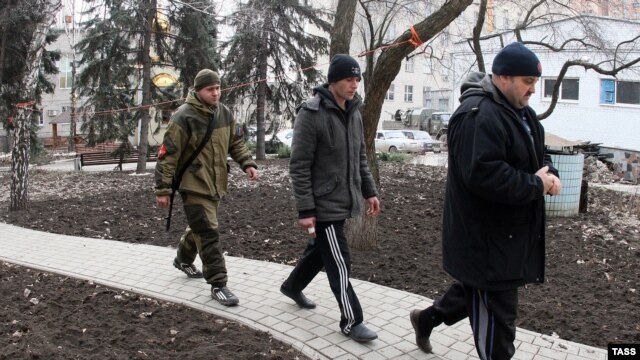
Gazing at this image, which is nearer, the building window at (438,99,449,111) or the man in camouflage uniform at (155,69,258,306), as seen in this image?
the man in camouflage uniform at (155,69,258,306)

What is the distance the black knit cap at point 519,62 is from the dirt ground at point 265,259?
7.12 ft

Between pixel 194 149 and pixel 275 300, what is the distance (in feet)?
4.71

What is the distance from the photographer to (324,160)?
402 centimetres

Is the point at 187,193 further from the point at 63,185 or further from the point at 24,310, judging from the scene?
the point at 63,185

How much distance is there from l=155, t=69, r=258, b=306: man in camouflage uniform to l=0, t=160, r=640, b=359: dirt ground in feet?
1.39

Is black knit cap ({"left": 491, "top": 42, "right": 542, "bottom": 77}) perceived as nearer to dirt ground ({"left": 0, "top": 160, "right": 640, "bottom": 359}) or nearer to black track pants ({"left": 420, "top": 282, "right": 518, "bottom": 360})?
black track pants ({"left": 420, "top": 282, "right": 518, "bottom": 360})

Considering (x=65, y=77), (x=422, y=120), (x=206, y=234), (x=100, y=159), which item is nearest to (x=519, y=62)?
(x=206, y=234)

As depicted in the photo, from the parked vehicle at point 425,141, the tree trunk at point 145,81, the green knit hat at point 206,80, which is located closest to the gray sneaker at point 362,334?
the green knit hat at point 206,80

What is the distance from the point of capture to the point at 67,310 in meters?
4.55

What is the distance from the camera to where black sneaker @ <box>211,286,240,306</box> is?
4.64 meters

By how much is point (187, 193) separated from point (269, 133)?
21.7 metres

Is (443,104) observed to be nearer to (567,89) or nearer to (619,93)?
(567,89)

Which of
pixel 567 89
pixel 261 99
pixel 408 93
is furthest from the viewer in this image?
pixel 408 93

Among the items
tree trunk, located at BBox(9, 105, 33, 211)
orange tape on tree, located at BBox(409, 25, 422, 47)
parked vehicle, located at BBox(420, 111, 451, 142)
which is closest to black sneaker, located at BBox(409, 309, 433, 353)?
orange tape on tree, located at BBox(409, 25, 422, 47)
